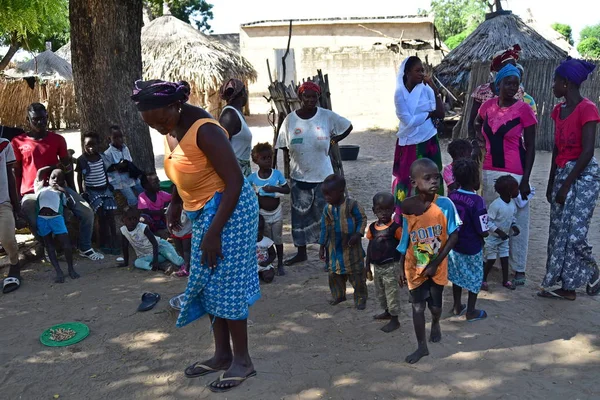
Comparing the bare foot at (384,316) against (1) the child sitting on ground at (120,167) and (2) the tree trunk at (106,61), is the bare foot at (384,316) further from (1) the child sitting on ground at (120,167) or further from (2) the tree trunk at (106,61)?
(2) the tree trunk at (106,61)

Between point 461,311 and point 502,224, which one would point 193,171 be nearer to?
point 461,311

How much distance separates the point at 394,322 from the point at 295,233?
5.88 ft

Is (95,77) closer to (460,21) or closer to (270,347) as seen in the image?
(270,347)

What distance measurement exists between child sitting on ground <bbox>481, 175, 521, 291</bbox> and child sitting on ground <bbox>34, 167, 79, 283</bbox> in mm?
3724

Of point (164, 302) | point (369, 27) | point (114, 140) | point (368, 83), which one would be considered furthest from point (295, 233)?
point (369, 27)

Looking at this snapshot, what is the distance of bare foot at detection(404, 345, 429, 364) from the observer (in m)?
3.35

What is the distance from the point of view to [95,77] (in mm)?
6082

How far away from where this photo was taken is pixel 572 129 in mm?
4012

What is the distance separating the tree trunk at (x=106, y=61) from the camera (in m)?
5.92

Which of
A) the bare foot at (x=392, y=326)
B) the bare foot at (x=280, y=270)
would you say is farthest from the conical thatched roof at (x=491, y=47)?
the bare foot at (x=392, y=326)

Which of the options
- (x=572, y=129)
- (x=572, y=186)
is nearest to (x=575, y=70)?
(x=572, y=129)

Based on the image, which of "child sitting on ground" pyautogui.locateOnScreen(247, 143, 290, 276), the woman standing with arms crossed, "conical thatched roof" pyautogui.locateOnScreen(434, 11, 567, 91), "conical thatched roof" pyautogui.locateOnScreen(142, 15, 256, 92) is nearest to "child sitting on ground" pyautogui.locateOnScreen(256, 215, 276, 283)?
"child sitting on ground" pyautogui.locateOnScreen(247, 143, 290, 276)

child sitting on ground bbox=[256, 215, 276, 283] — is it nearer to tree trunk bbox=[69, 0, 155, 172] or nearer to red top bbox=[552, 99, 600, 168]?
tree trunk bbox=[69, 0, 155, 172]

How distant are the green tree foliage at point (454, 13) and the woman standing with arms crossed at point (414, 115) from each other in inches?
2219
